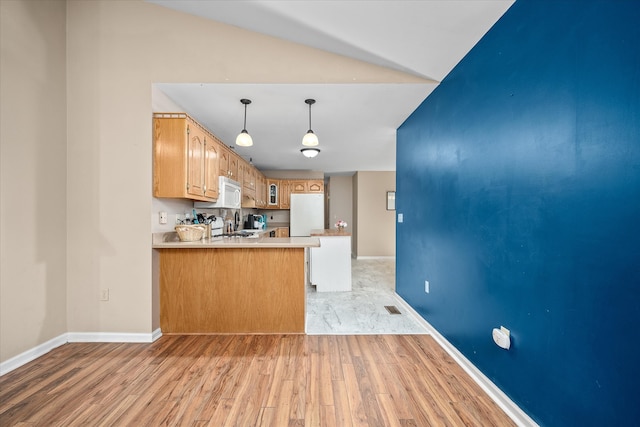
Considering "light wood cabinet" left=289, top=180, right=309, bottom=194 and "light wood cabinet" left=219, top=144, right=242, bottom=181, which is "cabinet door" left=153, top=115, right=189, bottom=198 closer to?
"light wood cabinet" left=219, top=144, right=242, bottom=181

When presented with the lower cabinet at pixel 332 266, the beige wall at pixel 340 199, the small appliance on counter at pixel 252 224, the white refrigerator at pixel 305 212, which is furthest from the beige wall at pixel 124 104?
the beige wall at pixel 340 199

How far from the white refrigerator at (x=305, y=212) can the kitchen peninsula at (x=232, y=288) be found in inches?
155

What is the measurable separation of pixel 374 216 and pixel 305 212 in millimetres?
1934

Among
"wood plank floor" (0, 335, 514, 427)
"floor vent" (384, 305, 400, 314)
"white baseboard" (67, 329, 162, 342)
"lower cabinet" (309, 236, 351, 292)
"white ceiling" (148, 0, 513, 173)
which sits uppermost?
"white ceiling" (148, 0, 513, 173)

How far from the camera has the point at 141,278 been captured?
2520 mm

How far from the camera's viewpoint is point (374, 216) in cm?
728

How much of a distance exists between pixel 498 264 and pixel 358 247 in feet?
18.2

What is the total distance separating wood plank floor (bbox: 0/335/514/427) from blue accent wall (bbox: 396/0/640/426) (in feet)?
1.32

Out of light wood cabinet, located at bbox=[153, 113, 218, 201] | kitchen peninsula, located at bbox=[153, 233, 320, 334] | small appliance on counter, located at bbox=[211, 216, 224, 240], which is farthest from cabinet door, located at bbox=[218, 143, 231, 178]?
kitchen peninsula, located at bbox=[153, 233, 320, 334]

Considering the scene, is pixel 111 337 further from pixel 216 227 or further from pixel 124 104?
pixel 124 104

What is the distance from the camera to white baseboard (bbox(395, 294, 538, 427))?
1.51 meters

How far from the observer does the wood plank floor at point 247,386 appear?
1.57 m

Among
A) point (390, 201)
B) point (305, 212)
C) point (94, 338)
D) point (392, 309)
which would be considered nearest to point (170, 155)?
point (94, 338)

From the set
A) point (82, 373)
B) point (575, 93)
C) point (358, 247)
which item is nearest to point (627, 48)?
point (575, 93)
